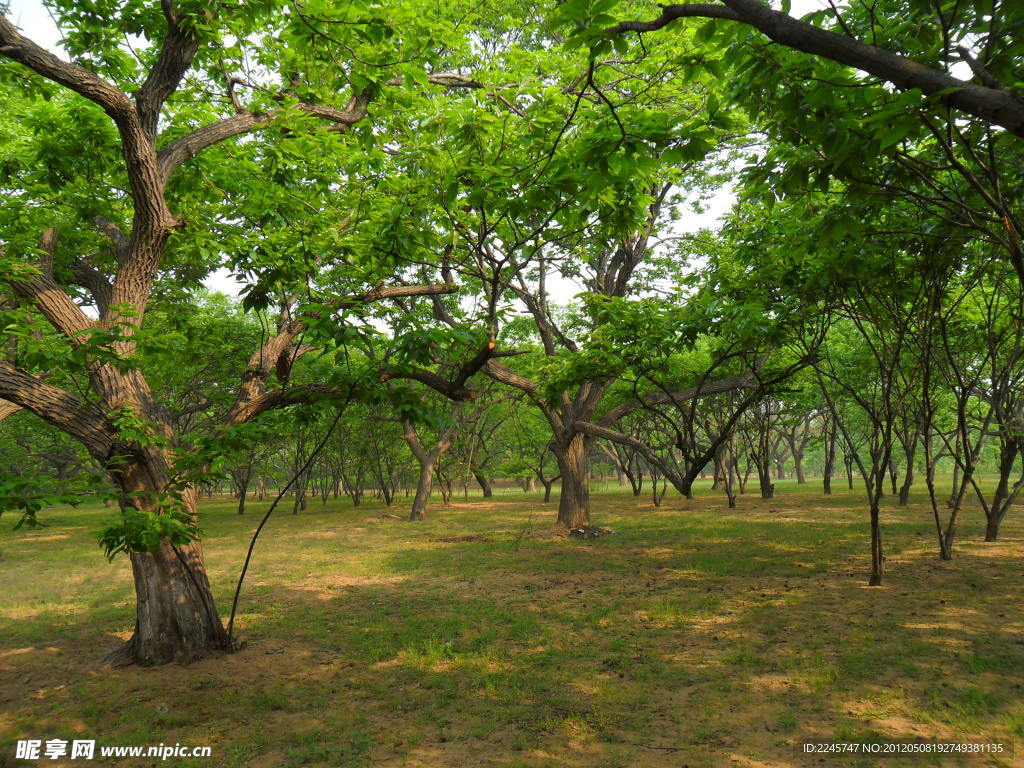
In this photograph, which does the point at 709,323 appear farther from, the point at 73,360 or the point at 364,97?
the point at 73,360

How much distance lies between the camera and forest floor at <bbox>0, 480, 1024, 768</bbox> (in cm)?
509

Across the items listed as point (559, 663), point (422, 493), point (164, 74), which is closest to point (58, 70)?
point (164, 74)

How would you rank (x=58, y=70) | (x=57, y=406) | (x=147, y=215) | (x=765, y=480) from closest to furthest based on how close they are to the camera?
(x=58, y=70)
(x=57, y=406)
(x=147, y=215)
(x=765, y=480)

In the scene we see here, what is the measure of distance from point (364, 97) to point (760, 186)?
598cm

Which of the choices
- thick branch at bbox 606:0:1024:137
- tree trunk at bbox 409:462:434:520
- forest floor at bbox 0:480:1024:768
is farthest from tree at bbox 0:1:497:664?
tree trunk at bbox 409:462:434:520

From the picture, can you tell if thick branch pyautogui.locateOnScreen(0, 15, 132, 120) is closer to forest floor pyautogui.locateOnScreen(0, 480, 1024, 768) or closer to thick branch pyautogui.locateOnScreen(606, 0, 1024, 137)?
thick branch pyautogui.locateOnScreen(606, 0, 1024, 137)

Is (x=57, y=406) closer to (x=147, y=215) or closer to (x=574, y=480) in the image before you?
(x=147, y=215)

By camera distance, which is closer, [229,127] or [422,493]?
[229,127]

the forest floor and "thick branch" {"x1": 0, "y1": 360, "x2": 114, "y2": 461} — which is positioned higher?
"thick branch" {"x1": 0, "y1": 360, "x2": 114, "y2": 461}

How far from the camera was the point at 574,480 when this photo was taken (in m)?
17.1

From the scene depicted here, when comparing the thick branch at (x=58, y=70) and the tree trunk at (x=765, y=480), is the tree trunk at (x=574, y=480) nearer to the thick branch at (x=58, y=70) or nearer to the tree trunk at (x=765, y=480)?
the thick branch at (x=58, y=70)

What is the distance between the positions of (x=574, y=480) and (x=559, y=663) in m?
10.3

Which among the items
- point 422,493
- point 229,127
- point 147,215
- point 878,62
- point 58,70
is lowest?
point 422,493

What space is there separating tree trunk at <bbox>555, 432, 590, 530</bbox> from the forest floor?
10.8 feet
